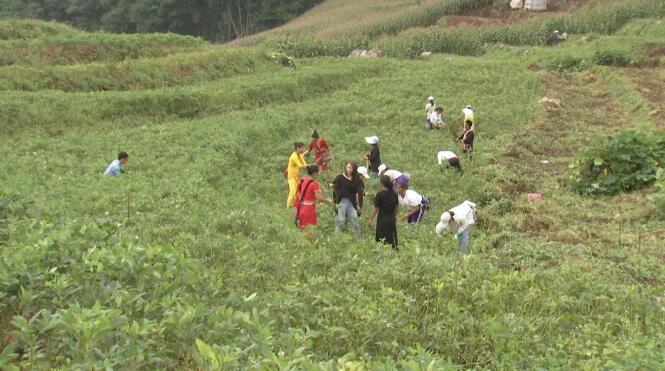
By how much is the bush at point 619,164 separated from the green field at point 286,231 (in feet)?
1.15

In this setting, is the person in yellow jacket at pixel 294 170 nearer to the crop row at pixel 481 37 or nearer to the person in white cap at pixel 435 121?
the person in white cap at pixel 435 121

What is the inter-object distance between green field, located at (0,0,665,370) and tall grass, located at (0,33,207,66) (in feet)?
0.39

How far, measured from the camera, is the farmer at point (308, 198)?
9680 mm

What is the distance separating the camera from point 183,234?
26.6ft

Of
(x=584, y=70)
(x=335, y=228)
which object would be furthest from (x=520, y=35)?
(x=335, y=228)

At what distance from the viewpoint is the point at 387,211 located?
9219 millimetres

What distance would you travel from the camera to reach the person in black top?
9.17 m

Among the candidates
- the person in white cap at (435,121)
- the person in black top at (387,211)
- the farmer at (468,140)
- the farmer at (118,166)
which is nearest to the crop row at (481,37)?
the person in white cap at (435,121)

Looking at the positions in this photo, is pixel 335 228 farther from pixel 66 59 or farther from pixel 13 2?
pixel 13 2

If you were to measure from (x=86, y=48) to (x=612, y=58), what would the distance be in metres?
24.5

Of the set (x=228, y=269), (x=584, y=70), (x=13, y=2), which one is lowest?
(x=584, y=70)

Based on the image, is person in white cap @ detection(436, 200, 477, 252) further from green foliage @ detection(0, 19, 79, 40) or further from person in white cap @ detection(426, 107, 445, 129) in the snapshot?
green foliage @ detection(0, 19, 79, 40)

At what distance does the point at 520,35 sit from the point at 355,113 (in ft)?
83.5

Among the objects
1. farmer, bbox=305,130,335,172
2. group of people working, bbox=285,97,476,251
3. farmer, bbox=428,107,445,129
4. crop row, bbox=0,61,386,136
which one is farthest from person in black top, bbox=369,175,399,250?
crop row, bbox=0,61,386,136
